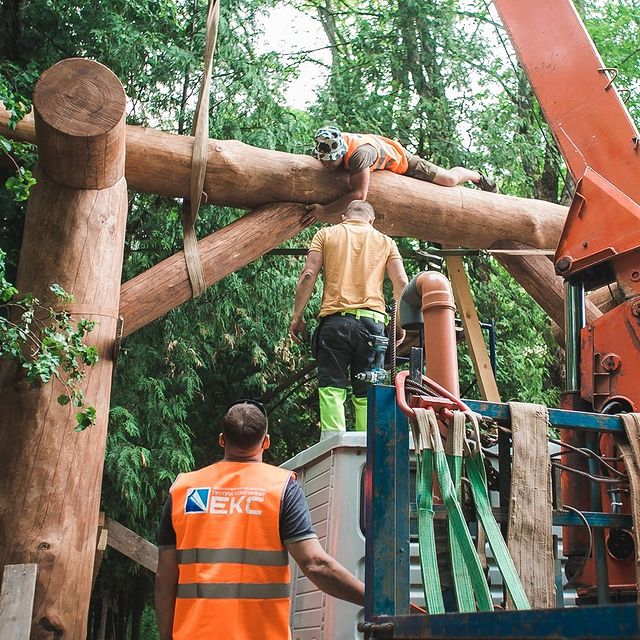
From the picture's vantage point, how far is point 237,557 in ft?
8.98

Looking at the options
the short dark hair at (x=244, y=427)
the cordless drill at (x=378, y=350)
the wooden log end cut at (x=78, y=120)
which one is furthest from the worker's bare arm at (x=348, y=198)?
the short dark hair at (x=244, y=427)

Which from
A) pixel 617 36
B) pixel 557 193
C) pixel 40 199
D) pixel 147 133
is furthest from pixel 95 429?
pixel 617 36

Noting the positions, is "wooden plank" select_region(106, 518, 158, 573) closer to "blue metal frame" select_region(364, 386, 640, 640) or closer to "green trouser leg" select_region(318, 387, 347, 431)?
"green trouser leg" select_region(318, 387, 347, 431)

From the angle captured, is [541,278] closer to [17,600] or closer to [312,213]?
[312,213]

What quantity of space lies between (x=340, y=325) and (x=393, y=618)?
132 inches

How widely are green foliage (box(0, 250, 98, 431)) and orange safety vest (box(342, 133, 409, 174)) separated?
8.63 ft

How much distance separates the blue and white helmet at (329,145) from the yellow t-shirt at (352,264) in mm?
607

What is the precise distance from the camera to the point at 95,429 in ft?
14.4

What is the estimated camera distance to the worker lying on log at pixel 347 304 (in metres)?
5.19

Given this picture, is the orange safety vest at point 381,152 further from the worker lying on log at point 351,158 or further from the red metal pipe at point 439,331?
the red metal pipe at point 439,331

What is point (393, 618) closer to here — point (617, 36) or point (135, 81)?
point (135, 81)

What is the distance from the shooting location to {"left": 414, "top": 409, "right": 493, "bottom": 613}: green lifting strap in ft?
6.93

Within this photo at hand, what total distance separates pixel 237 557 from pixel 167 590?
0.98 ft

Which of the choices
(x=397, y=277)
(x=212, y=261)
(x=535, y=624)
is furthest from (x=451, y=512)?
(x=212, y=261)
